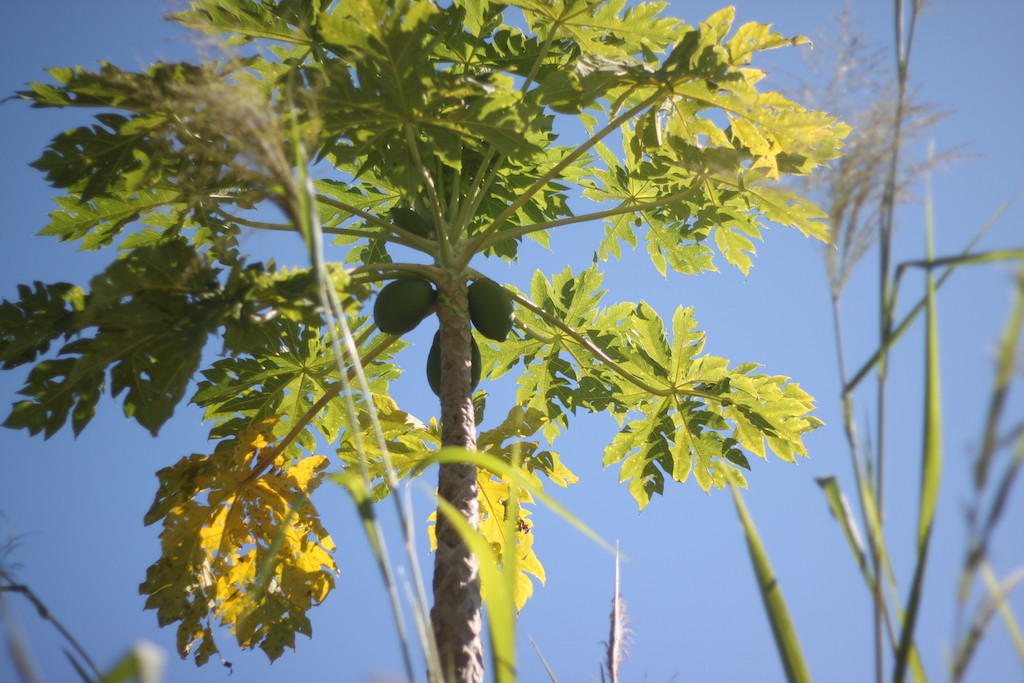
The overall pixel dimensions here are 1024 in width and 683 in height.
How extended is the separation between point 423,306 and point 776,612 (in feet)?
6.74

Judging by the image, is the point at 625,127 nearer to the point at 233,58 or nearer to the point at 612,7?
the point at 612,7

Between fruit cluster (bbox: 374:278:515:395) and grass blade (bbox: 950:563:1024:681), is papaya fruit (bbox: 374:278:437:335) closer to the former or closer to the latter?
fruit cluster (bbox: 374:278:515:395)

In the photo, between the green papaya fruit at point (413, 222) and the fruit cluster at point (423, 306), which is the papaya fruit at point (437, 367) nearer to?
the fruit cluster at point (423, 306)

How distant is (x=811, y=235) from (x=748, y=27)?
3.01 ft

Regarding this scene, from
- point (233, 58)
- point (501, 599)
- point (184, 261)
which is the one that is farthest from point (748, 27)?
point (501, 599)

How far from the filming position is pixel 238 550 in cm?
282

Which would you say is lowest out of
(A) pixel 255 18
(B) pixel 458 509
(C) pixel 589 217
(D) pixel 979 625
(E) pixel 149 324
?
(D) pixel 979 625

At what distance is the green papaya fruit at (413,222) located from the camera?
3.19 m

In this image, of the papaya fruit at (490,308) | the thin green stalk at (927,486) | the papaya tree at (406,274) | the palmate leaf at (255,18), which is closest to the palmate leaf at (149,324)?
the papaya tree at (406,274)

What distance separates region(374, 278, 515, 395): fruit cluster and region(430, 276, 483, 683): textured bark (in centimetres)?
5

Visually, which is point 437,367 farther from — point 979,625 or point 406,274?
point 979,625

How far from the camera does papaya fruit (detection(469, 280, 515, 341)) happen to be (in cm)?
A: 288

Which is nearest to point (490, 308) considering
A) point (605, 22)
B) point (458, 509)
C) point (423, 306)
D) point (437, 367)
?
point (423, 306)

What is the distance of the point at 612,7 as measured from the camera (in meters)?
2.91
